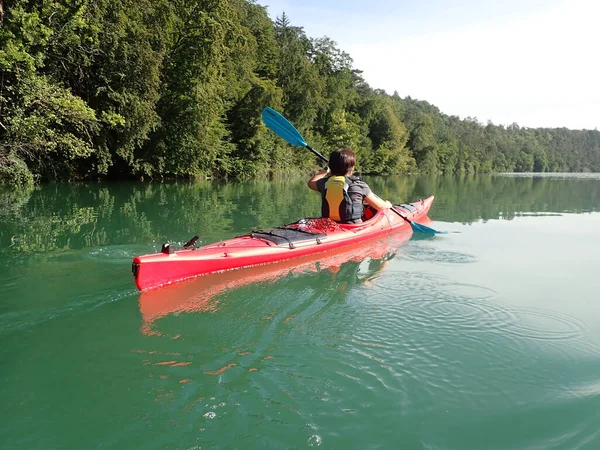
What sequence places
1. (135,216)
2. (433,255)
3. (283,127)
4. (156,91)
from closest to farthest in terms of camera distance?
(433,255) < (283,127) < (135,216) < (156,91)

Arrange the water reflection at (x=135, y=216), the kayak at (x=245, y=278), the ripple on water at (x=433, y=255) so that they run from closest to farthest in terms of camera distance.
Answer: the kayak at (x=245, y=278) → the ripple on water at (x=433, y=255) → the water reflection at (x=135, y=216)

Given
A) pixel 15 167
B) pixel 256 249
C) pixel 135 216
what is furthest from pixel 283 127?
pixel 15 167

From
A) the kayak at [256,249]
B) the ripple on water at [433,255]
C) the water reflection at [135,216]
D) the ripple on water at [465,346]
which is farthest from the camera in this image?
the water reflection at [135,216]

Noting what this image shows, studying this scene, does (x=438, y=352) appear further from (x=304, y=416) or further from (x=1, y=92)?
(x=1, y=92)

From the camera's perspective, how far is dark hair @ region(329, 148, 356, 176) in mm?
5981

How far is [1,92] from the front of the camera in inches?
433

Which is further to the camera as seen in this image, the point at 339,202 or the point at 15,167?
the point at 15,167

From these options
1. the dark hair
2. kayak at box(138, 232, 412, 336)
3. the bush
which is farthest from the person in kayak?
the bush

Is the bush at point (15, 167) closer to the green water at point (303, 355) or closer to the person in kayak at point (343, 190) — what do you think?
the green water at point (303, 355)

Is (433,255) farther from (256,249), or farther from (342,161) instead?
(256,249)

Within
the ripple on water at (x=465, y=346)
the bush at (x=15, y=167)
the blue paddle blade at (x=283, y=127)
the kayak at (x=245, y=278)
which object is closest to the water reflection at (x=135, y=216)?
the bush at (x=15, y=167)

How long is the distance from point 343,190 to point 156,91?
14.4 meters

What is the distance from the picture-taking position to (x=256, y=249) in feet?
16.8

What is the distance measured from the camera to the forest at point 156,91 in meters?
11.3
